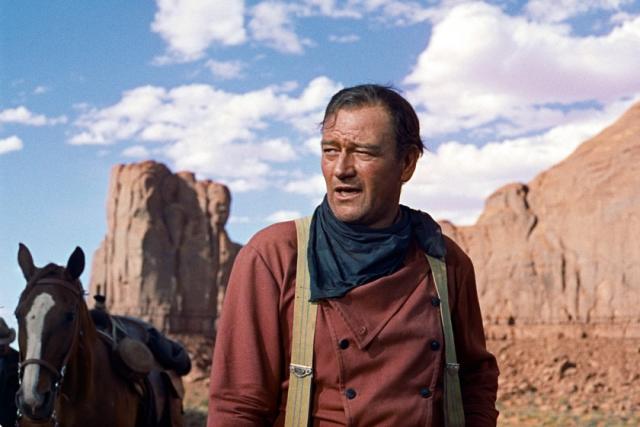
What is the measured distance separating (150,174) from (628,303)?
3445 cm

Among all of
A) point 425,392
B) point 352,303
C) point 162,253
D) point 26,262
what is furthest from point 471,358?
point 162,253

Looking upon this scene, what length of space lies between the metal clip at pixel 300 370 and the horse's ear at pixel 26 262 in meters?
4.20

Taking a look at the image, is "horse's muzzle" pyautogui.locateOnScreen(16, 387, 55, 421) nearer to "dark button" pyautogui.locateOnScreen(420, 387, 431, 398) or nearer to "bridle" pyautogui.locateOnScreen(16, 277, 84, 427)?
"bridle" pyautogui.locateOnScreen(16, 277, 84, 427)

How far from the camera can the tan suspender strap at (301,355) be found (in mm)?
2539

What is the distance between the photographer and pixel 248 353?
258 centimetres

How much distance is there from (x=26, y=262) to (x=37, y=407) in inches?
Result: 48.5

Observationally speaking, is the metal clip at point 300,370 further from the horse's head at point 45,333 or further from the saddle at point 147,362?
the saddle at point 147,362

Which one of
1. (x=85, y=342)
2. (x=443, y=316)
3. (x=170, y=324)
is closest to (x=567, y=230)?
(x=170, y=324)

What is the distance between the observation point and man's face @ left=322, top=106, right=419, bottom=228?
2656 millimetres

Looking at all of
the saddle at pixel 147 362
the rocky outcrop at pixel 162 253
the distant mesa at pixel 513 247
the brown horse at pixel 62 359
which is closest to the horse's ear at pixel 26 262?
the brown horse at pixel 62 359

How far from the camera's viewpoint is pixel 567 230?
44562mm

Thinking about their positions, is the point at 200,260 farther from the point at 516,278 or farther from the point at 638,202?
the point at 638,202

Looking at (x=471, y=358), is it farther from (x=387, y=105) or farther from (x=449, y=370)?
(x=387, y=105)

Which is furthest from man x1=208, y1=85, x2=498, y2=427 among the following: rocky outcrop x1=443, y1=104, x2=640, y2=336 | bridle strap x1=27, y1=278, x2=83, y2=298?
rocky outcrop x1=443, y1=104, x2=640, y2=336
